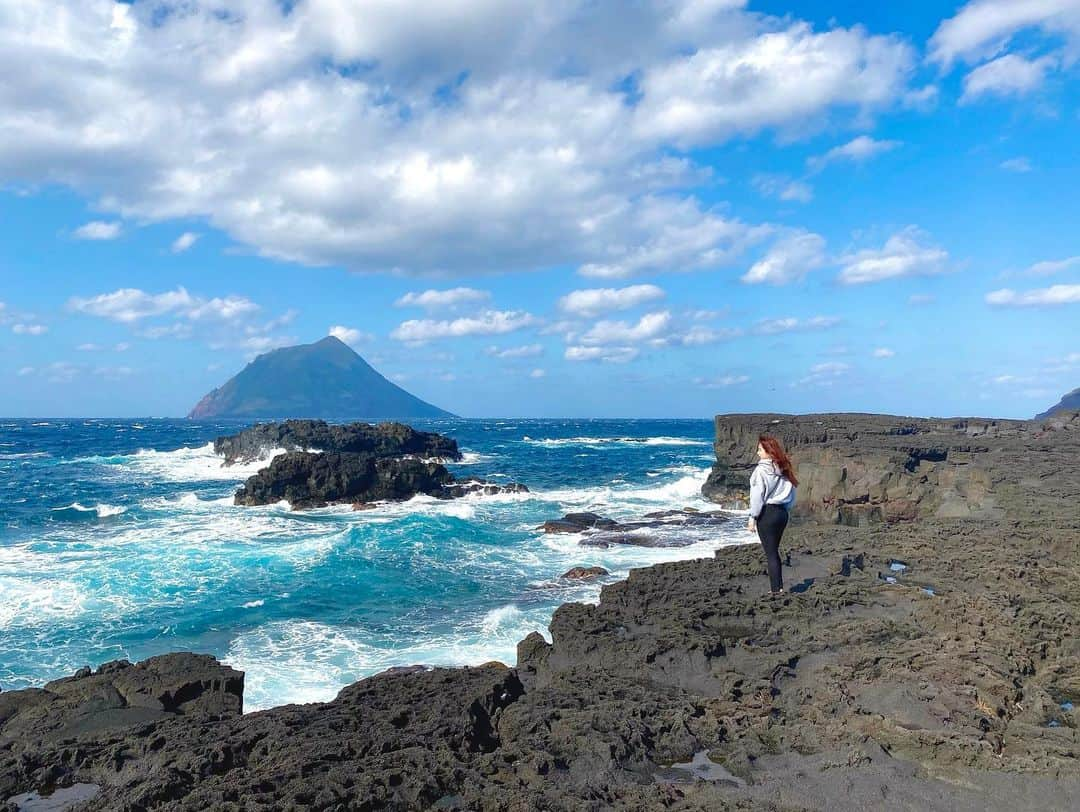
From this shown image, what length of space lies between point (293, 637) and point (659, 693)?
9621 millimetres

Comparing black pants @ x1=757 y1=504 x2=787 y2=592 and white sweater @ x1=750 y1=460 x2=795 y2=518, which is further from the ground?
white sweater @ x1=750 y1=460 x2=795 y2=518

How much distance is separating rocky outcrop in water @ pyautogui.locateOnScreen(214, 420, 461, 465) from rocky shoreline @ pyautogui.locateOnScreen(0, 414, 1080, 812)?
148 ft

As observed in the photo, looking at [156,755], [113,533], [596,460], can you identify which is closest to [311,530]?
[113,533]

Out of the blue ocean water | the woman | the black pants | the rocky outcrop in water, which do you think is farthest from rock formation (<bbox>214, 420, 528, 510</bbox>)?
the woman

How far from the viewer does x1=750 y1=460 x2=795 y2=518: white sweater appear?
8984 mm

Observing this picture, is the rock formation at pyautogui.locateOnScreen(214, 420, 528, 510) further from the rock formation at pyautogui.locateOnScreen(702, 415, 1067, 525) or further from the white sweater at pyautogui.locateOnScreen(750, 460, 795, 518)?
the white sweater at pyautogui.locateOnScreen(750, 460, 795, 518)

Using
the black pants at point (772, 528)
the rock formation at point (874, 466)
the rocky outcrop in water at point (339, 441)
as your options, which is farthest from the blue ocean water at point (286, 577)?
the rocky outcrop in water at point (339, 441)

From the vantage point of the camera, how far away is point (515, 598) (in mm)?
17094

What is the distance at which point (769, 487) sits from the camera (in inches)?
355

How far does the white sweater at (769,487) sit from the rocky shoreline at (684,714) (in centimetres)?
138

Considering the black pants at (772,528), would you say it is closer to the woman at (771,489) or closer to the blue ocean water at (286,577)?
the woman at (771,489)

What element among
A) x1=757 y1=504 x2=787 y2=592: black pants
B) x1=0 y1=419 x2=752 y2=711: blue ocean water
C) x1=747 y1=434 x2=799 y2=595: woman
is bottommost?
x1=0 y1=419 x2=752 y2=711: blue ocean water

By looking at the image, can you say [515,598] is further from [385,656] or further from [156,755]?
[156,755]

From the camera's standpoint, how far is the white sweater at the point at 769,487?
8984 millimetres
